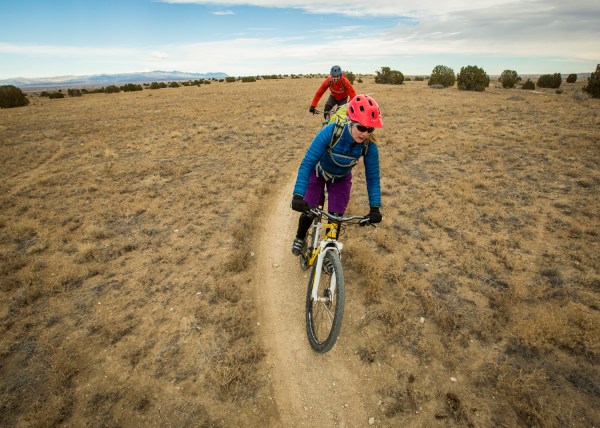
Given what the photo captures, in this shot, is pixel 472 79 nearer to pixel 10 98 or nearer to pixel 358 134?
pixel 358 134

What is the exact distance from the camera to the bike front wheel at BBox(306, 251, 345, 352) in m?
4.45

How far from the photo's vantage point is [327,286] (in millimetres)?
5172

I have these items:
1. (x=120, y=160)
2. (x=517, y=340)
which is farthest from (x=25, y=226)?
(x=517, y=340)

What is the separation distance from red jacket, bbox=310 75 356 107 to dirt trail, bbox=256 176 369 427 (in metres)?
6.72

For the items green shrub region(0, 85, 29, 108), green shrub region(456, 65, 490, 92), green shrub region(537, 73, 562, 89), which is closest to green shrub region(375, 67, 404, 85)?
green shrub region(456, 65, 490, 92)

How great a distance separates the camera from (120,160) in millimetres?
15016

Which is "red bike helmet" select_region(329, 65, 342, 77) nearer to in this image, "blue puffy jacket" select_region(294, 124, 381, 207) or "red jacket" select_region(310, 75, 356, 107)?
"red jacket" select_region(310, 75, 356, 107)

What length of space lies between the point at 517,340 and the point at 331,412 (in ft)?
11.3

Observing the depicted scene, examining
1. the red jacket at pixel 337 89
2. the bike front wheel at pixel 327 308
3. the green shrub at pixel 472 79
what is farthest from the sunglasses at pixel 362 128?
the green shrub at pixel 472 79

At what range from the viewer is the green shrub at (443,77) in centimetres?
A: 4284

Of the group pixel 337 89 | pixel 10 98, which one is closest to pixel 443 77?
pixel 337 89

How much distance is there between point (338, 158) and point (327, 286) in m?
2.22

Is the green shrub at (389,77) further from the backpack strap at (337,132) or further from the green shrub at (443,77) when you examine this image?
the backpack strap at (337,132)

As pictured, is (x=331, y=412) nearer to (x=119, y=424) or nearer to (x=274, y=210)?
(x=119, y=424)
